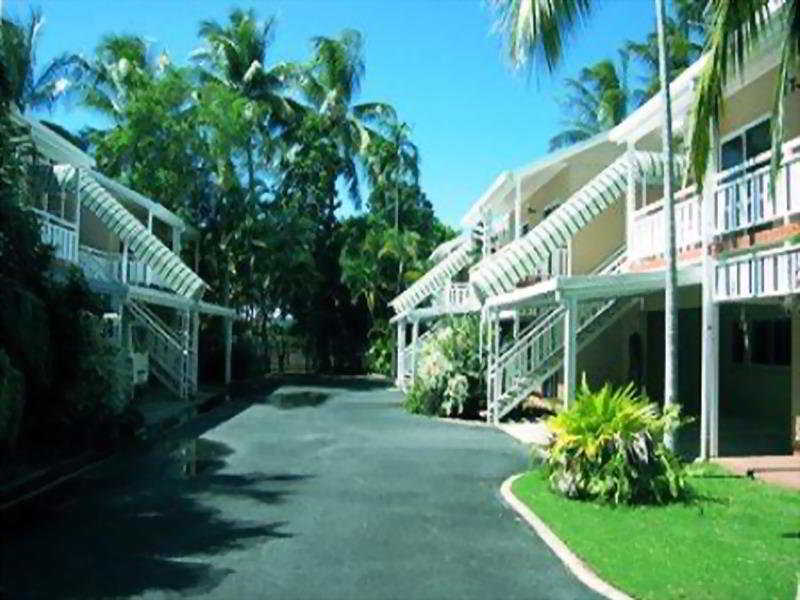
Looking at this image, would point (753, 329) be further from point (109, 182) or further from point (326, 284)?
point (326, 284)

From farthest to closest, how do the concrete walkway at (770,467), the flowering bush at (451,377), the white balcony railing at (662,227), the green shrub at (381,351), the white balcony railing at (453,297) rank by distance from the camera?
the green shrub at (381,351) < the white balcony railing at (453,297) < the flowering bush at (451,377) < the white balcony railing at (662,227) < the concrete walkway at (770,467)

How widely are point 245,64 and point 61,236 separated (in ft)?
72.1

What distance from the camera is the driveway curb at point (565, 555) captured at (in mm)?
7078

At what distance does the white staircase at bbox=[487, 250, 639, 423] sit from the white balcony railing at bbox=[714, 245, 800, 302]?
23.9ft

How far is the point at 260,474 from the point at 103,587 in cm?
599

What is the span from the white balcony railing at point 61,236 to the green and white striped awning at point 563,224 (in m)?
9.28

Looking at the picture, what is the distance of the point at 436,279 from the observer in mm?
33344

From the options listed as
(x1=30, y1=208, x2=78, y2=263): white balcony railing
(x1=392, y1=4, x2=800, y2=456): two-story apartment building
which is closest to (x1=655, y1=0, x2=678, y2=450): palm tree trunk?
(x1=392, y1=4, x2=800, y2=456): two-story apartment building

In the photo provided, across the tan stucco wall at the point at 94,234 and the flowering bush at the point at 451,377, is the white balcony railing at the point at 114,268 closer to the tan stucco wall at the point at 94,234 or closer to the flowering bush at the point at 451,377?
the tan stucco wall at the point at 94,234

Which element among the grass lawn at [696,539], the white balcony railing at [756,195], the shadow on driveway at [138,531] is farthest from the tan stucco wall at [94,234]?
the grass lawn at [696,539]

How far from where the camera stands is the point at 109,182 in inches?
1046

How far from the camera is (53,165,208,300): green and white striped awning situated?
24141 mm

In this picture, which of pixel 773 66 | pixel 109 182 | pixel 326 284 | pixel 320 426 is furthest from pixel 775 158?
pixel 326 284

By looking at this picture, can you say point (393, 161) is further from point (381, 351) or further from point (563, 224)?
point (563, 224)
